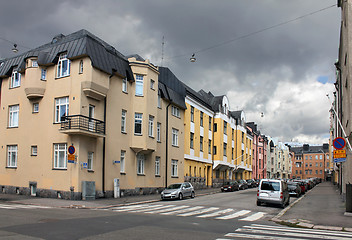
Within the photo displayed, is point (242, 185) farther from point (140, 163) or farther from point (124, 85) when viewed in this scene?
point (124, 85)

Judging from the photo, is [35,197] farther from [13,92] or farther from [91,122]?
[13,92]

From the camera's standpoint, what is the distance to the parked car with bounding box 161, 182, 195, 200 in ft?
82.8

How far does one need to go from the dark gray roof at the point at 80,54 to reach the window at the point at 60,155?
6010mm

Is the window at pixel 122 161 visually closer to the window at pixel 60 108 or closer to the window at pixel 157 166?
the window at pixel 157 166

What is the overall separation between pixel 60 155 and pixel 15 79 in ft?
29.3

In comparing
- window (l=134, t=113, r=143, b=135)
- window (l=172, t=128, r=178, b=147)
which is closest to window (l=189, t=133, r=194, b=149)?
window (l=172, t=128, r=178, b=147)

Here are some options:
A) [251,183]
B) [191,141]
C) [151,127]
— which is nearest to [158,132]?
[151,127]

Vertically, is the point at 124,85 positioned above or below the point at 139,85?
below

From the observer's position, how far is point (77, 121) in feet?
73.2

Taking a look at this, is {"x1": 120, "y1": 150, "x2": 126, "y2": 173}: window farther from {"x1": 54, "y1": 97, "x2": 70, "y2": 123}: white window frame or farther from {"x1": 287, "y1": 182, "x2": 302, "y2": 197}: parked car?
{"x1": 287, "y1": 182, "x2": 302, "y2": 197}: parked car

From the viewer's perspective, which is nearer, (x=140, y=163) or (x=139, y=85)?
(x=139, y=85)

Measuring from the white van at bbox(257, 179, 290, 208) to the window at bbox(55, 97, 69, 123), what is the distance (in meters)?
14.2

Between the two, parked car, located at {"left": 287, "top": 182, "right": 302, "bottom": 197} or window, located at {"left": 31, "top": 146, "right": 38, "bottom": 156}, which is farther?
parked car, located at {"left": 287, "top": 182, "right": 302, "bottom": 197}

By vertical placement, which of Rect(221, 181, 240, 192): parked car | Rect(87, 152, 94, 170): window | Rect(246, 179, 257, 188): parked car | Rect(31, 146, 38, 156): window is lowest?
Rect(246, 179, 257, 188): parked car
